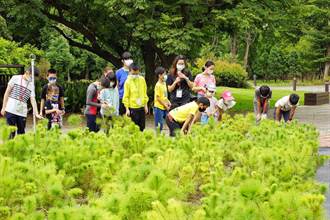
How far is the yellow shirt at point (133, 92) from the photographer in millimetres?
12938

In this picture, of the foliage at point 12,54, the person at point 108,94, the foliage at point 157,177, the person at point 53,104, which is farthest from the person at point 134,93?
the foliage at point 12,54

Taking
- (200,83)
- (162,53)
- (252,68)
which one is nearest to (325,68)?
(252,68)

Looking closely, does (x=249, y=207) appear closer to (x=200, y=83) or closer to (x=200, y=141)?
(x=200, y=141)

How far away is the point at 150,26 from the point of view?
20.6 metres

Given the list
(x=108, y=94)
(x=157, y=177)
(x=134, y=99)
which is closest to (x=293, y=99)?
(x=134, y=99)

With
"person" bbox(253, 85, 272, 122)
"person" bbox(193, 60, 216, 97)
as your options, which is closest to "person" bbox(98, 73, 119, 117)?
"person" bbox(193, 60, 216, 97)

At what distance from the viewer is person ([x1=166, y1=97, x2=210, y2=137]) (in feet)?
35.1

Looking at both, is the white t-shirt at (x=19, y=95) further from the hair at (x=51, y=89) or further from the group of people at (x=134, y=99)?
the hair at (x=51, y=89)

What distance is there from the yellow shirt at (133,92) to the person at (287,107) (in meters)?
2.48

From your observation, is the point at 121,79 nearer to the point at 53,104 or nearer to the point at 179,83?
the point at 179,83

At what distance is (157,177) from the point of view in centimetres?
446

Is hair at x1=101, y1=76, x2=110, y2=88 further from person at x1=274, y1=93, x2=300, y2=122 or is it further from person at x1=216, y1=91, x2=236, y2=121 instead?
person at x1=274, y1=93, x2=300, y2=122

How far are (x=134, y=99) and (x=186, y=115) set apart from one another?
180cm

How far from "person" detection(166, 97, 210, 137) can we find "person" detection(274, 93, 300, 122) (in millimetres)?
2398
